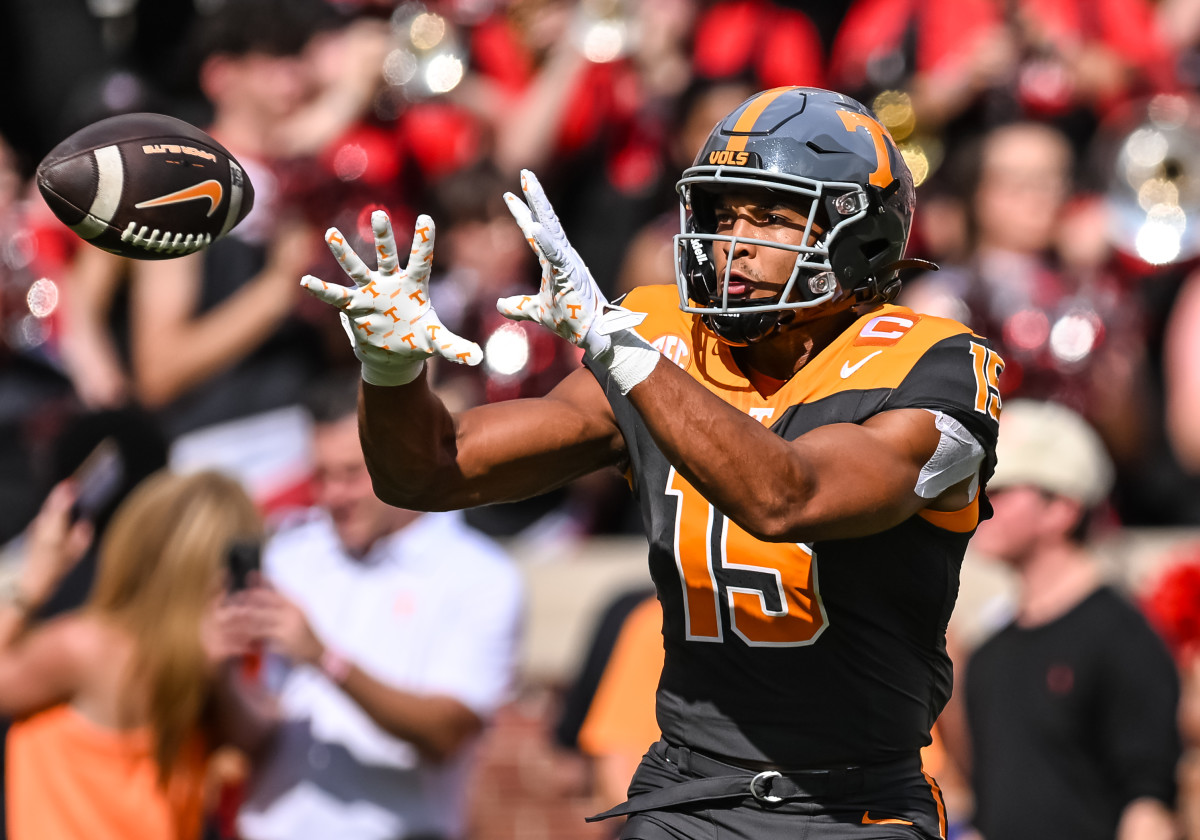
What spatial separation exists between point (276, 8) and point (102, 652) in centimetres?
318

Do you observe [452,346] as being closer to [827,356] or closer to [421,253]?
[421,253]

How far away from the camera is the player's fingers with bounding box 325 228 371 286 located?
269 cm

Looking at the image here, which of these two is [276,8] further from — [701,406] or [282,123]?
[701,406]

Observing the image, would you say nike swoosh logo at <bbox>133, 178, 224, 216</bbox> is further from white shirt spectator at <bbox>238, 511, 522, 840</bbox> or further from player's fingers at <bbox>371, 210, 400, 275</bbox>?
white shirt spectator at <bbox>238, 511, 522, 840</bbox>

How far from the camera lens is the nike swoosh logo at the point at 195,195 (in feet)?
10.0

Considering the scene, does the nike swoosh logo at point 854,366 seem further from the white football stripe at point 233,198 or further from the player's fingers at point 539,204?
the white football stripe at point 233,198

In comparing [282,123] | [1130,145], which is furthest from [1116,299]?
[282,123]

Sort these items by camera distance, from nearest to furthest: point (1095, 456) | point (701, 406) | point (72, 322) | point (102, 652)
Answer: point (701, 406) → point (102, 652) → point (1095, 456) → point (72, 322)

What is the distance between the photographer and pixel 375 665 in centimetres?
501

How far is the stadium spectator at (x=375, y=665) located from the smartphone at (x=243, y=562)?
0.15m

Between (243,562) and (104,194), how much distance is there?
68.7 inches

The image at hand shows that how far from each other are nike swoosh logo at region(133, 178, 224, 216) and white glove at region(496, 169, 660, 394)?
2.57 feet

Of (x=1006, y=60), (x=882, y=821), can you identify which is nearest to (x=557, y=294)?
(x=882, y=821)

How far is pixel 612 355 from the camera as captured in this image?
2672 millimetres
